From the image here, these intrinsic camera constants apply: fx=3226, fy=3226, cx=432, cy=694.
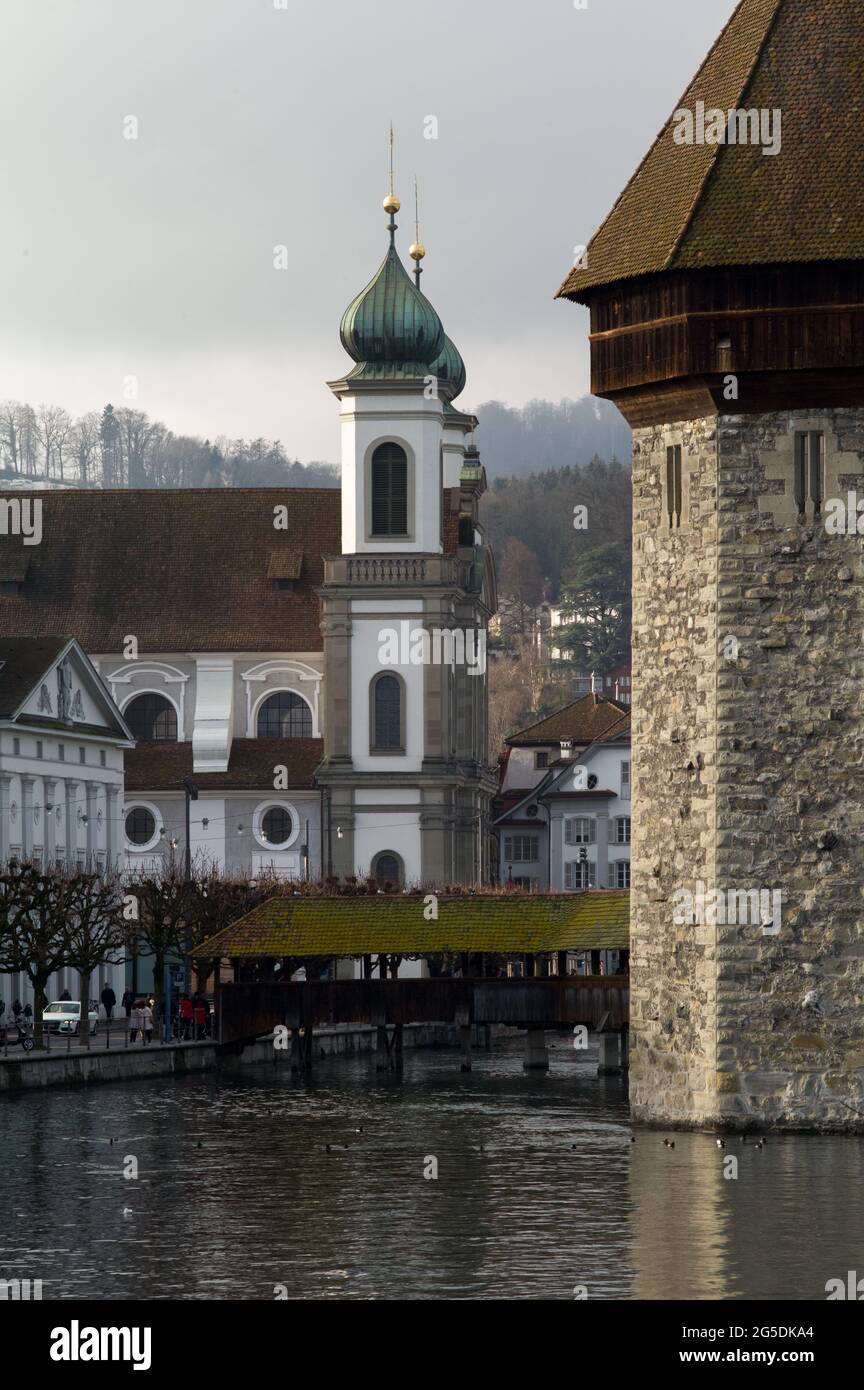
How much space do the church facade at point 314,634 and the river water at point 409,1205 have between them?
48842mm

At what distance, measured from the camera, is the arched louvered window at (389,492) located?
332ft

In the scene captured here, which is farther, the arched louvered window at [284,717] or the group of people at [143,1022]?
the arched louvered window at [284,717]

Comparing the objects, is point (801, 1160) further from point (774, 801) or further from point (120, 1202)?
point (120, 1202)

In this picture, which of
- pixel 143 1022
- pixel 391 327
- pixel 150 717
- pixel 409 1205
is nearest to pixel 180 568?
pixel 150 717

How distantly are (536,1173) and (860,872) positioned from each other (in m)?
5.18

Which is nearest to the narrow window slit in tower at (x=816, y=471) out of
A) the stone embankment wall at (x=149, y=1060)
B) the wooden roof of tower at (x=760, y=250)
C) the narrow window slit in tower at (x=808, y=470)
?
the narrow window slit in tower at (x=808, y=470)

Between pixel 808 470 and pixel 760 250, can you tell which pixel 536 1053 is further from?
pixel 760 250

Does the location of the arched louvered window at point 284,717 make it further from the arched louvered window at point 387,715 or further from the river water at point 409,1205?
the river water at point 409,1205

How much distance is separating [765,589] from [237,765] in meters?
65.3

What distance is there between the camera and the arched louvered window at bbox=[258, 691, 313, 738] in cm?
10481

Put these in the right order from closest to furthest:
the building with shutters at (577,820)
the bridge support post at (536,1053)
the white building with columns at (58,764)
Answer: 1. the bridge support post at (536,1053)
2. the white building with columns at (58,764)
3. the building with shutters at (577,820)

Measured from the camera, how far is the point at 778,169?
38.9 meters
